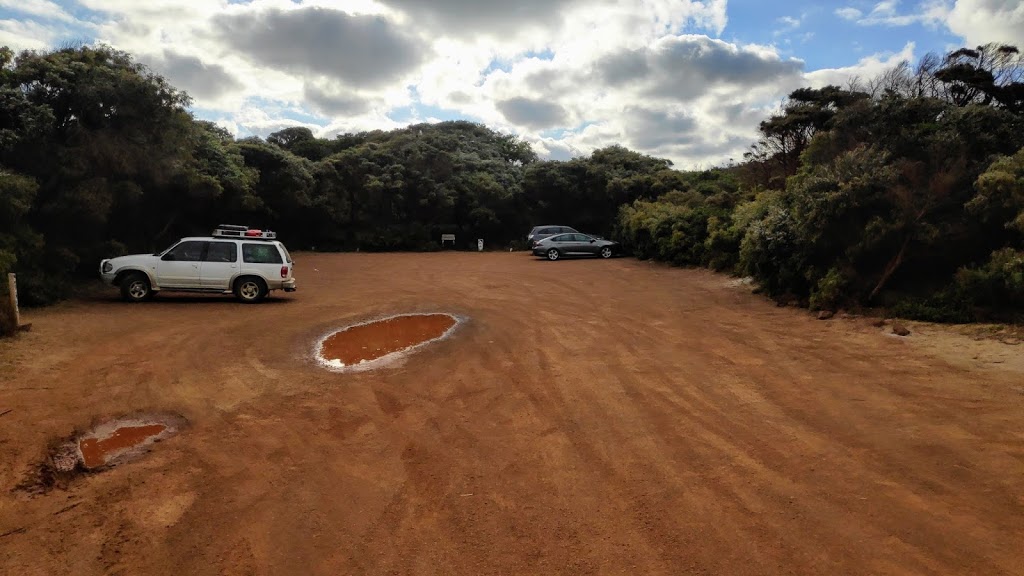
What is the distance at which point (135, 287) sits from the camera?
560 inches

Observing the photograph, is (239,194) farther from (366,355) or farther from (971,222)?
(971,222)

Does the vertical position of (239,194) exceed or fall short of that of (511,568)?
it exceeds it

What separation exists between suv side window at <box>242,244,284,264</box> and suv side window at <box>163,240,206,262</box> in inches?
39.1

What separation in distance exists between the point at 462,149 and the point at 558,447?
3995cm

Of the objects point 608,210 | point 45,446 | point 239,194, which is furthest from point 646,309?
point 608,210

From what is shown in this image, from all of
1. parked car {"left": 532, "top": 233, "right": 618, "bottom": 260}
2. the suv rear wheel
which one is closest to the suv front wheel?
the suv rear wheel

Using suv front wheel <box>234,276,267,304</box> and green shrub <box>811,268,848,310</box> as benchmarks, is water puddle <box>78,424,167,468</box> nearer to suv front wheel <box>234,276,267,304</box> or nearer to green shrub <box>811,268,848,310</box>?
suv front wheel <box>234,276,267,304</box>

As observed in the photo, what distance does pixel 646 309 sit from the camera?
14156 millimetres

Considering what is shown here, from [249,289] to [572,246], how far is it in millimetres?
17478

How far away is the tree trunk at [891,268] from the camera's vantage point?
1216 cm

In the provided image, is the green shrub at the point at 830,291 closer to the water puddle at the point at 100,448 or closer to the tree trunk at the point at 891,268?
the tree trunk at the point at 891,268

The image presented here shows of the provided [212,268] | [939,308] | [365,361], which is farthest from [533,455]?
[212,268]

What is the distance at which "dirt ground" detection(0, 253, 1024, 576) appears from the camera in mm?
4109

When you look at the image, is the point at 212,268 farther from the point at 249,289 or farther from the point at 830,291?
the point at 830,291
